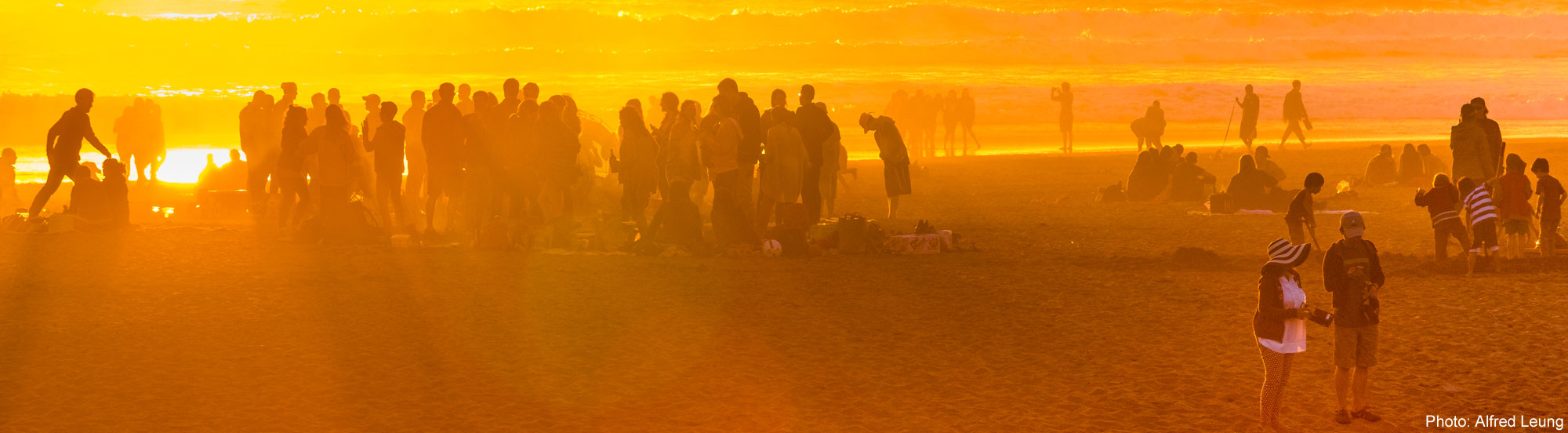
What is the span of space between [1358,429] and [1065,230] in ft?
29.3

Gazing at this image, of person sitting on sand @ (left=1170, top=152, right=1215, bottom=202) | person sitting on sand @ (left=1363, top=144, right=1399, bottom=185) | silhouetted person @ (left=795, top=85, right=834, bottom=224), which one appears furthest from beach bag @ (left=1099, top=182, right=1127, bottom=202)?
silhouetted person @ (left=795, top=85, right=834, bottom=224)

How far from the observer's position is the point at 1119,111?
4684 cm

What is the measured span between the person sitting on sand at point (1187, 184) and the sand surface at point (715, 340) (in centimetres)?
421

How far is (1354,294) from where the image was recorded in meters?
6.60

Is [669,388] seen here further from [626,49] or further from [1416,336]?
[626,49]

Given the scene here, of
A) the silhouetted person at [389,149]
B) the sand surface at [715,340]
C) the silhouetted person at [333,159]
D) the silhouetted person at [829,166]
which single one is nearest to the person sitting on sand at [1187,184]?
the sand surface at [715,340]

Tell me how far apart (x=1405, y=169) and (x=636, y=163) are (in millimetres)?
10869

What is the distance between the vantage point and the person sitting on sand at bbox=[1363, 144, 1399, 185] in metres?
20.1

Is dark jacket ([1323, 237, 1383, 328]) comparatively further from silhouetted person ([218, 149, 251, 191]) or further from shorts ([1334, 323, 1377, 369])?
silhouetted person ([218, 149, 251, 191])

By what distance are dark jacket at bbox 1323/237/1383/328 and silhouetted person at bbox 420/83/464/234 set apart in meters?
9.12

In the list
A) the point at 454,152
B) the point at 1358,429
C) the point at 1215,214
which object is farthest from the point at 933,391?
the point at 1215,214

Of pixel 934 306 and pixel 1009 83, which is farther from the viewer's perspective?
pixel 1009 83

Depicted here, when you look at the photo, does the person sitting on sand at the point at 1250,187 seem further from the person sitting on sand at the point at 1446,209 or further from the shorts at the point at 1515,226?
the person sitting on sand at the point at 1446,209

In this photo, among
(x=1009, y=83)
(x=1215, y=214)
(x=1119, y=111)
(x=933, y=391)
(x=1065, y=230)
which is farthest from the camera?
(x=1009, y=83)
